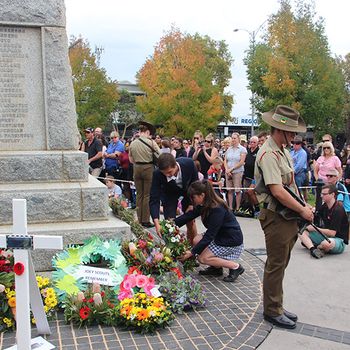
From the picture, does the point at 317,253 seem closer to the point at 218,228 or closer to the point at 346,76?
the point at 218,228

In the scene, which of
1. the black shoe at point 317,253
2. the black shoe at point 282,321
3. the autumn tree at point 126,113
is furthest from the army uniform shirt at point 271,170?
the autumn tree at point 126,113

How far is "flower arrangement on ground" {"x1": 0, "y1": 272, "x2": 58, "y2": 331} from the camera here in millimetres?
4016

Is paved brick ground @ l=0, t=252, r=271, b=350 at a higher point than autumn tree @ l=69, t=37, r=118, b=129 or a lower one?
lower

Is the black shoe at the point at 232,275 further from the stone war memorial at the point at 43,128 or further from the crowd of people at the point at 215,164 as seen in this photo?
the crowd of people at the point at 215,164

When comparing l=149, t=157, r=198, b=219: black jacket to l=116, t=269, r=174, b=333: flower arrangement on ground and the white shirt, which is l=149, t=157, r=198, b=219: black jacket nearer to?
the white shirt

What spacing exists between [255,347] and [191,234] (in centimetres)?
283

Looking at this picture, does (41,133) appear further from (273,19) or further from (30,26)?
(273,19)

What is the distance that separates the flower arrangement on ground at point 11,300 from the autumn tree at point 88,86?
28.8 meters

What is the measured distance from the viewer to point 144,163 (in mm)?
8578

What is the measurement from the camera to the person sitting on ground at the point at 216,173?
10.2 m

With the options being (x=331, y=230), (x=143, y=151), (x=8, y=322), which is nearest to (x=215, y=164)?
(x=143, y=151)

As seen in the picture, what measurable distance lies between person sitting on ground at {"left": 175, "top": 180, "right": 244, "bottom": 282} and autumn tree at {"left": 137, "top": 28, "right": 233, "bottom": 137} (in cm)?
2538

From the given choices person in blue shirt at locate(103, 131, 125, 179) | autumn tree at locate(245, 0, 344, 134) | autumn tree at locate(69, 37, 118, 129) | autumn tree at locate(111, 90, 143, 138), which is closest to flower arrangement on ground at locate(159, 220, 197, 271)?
person in blue shirt at locate(103, 131, 125, 179)

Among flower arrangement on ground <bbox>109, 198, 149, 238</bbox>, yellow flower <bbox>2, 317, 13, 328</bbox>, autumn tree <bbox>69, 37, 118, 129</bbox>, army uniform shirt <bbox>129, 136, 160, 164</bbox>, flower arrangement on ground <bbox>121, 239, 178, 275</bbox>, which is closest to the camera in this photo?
yellow flower <bbox>2, 317, 13, 328</bbox>
